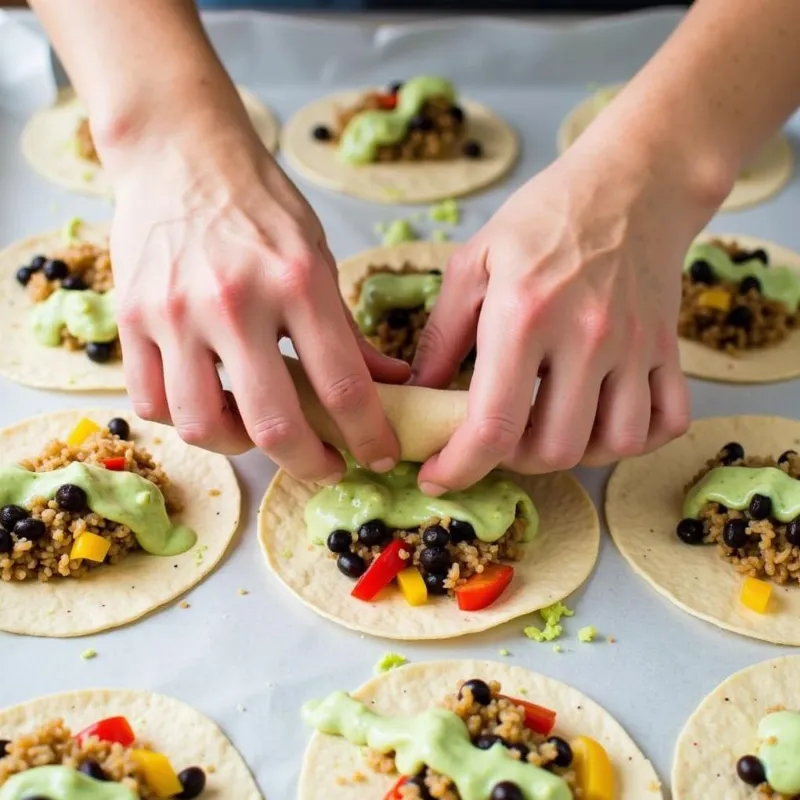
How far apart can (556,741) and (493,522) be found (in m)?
0.57

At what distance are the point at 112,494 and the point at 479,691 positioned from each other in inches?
39.5

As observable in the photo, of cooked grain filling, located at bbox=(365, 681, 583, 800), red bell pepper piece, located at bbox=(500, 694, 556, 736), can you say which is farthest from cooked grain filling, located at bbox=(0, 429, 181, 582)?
red bell pepper piece, located at bbox=(500, 694, 556, 736)

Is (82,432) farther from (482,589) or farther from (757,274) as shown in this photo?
(757,274)

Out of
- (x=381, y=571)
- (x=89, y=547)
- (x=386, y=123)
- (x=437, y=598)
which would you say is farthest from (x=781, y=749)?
(x=386, y=123)

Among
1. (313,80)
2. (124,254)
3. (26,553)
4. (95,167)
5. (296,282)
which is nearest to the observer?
(296,282)

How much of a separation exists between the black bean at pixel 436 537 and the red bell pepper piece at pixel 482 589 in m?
0.11

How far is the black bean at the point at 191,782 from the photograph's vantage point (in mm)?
2229

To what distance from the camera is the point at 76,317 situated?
10.6 ft

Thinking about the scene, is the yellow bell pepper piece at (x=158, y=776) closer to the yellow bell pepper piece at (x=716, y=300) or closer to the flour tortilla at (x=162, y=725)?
the flour tortilla at (x=162, y=725)

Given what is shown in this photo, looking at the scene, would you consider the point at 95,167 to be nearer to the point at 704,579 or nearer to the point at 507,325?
the point at 507,325

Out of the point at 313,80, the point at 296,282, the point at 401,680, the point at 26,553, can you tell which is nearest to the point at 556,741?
the point at 401,680

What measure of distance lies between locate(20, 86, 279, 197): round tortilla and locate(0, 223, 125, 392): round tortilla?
484 mm

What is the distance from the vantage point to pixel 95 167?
391 cm

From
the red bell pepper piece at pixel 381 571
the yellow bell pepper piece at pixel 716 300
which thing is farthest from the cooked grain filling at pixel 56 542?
the yellow bell pepper piece at pixel 716 300
